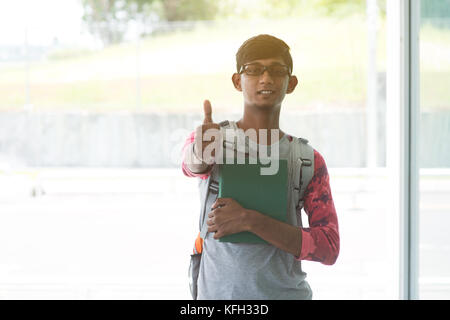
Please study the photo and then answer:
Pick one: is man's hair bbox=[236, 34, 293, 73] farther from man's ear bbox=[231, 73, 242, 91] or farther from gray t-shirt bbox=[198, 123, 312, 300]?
gray t-shirt bbox=[198, 123, 312, 300]

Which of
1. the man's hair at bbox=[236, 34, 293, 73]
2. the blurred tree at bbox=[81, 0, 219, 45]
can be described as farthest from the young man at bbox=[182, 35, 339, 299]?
the blurred tree at bbox=[81, 0, 219, 45]

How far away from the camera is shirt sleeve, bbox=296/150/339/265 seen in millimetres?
954

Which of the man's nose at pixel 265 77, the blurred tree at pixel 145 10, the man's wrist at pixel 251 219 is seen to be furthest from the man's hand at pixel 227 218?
the blurred tree at pixel 145 10

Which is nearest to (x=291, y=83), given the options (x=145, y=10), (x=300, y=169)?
(x=300, y=169)

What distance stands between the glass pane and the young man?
831 mm

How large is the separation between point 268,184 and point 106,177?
6.09 metres

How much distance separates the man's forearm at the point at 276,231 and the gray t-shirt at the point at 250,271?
50mm

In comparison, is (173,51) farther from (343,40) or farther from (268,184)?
(268,184)

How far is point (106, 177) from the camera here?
6.79m

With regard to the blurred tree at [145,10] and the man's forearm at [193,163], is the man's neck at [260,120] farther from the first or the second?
the blurred tree at [145,10]

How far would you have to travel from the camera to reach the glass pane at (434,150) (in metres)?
1.65
